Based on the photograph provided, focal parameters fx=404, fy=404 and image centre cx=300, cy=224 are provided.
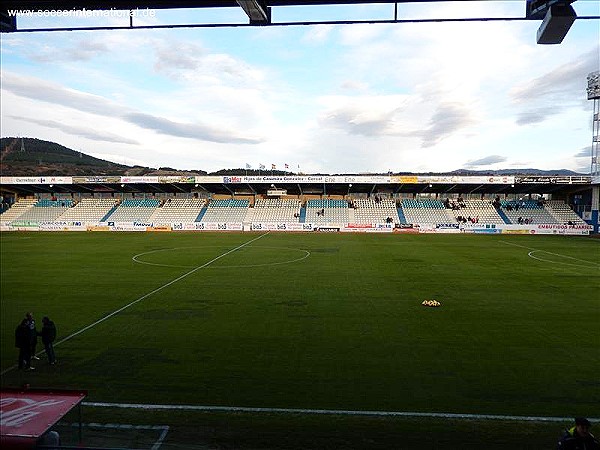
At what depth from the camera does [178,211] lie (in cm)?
5588

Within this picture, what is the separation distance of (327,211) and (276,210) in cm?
700

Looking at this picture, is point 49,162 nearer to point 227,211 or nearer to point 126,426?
point 227,211

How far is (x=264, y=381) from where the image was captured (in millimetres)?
8633

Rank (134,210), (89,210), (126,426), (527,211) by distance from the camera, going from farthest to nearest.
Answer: (89,210) < (134,210) < (527,211) < (126,426)

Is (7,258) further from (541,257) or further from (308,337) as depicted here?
(541,257)

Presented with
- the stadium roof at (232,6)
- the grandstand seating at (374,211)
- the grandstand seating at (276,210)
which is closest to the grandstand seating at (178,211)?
the grandstand seating at (276,210)

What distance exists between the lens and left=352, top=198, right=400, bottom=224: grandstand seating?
5306 cm

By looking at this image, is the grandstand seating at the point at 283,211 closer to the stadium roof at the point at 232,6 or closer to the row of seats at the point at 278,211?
the row of seats at the point at 278,211

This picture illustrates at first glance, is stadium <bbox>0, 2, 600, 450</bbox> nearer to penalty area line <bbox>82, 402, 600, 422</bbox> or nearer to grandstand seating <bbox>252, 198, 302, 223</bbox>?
penalty area line <bbox>82, 402, 600, 422</bbox>

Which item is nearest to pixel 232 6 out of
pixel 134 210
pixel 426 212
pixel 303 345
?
pixel 303 345

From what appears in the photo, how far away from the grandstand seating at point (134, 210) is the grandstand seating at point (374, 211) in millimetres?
28147

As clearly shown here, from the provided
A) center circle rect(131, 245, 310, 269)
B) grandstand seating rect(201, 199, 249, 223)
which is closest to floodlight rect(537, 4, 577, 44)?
center circle rect(131, 245, 310, 269)

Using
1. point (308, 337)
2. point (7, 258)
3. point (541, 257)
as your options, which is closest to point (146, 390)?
point (308, 337)

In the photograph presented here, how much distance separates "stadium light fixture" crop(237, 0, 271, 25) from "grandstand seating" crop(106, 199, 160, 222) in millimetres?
51798
